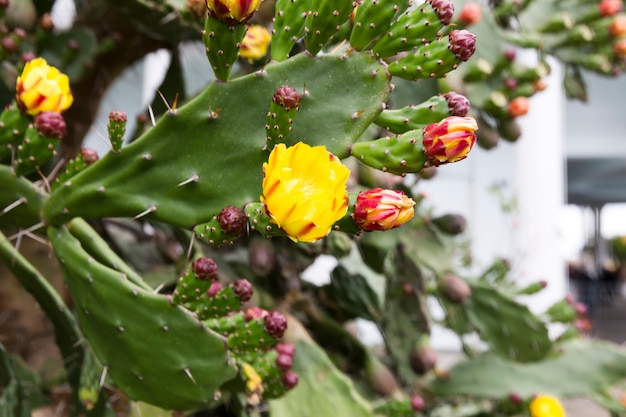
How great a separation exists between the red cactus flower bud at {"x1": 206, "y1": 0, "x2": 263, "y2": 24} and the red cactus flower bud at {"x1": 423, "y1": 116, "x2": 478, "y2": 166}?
0.21 meters

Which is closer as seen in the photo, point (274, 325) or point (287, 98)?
point (287, 98)

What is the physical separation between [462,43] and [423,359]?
1053 mm

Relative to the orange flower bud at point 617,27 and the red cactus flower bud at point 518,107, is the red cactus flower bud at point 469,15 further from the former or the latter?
the orange flower bud at point 617,27

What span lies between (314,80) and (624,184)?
11.6 meters

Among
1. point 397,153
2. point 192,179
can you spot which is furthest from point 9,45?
point 397,153

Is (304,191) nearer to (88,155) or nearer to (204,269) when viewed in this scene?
(204,269)

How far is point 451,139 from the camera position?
0.62m

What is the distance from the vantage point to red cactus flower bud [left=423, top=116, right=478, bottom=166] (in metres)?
0.62

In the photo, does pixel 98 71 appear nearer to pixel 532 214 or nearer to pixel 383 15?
pixel 383 15

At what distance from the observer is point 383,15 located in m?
0.69

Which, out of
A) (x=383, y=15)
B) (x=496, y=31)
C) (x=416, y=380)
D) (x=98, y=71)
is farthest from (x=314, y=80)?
(x=416, y=380)

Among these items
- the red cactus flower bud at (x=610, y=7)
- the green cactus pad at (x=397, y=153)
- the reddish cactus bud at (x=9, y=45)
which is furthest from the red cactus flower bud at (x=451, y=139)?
the red cactus flower bud at (x=610, y=7)

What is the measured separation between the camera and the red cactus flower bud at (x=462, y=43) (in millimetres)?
657

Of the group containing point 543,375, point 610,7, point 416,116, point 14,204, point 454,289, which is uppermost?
point 416,116
